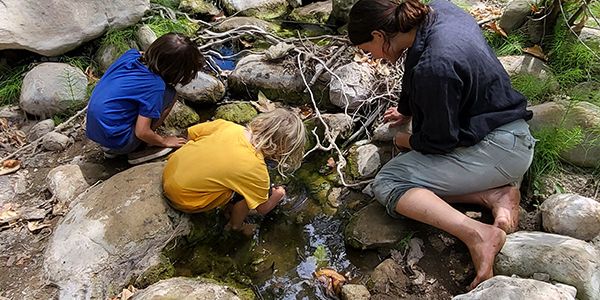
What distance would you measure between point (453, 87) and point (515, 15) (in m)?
1.96

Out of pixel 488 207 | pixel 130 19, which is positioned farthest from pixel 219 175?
pixel 130 19

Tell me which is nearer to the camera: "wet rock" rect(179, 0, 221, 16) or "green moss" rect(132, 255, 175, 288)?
"green moss" rect(132, 255, 175, 288)

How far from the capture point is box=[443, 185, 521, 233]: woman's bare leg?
261cm

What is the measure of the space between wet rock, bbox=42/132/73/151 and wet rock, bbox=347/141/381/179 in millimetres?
1903

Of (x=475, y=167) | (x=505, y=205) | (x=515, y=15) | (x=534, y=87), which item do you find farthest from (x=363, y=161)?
(x=515, y=15)

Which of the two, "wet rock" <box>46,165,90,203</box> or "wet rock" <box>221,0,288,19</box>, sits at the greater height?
"wet rock" <box>221,0,288,19</box>

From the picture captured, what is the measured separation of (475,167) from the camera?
2666 millimetres

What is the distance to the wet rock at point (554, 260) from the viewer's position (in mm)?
2236

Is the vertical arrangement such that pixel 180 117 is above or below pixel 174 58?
below

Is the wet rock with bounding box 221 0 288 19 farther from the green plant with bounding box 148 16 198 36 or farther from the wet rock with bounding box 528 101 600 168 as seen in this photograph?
the wet rock with bounding box 528 101 600 168

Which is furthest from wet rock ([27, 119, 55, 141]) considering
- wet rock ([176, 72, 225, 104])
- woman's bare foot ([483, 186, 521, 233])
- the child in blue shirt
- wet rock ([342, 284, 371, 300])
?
woman's bare foot ([483, 186, 521, 233])

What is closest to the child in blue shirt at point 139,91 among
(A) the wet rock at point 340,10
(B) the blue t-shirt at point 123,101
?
(B) the blue t-shirt at point 123,101

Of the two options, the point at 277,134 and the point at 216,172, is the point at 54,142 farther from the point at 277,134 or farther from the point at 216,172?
the point at 277,134

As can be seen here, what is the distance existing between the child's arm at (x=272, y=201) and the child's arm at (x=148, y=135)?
0.78 metres
